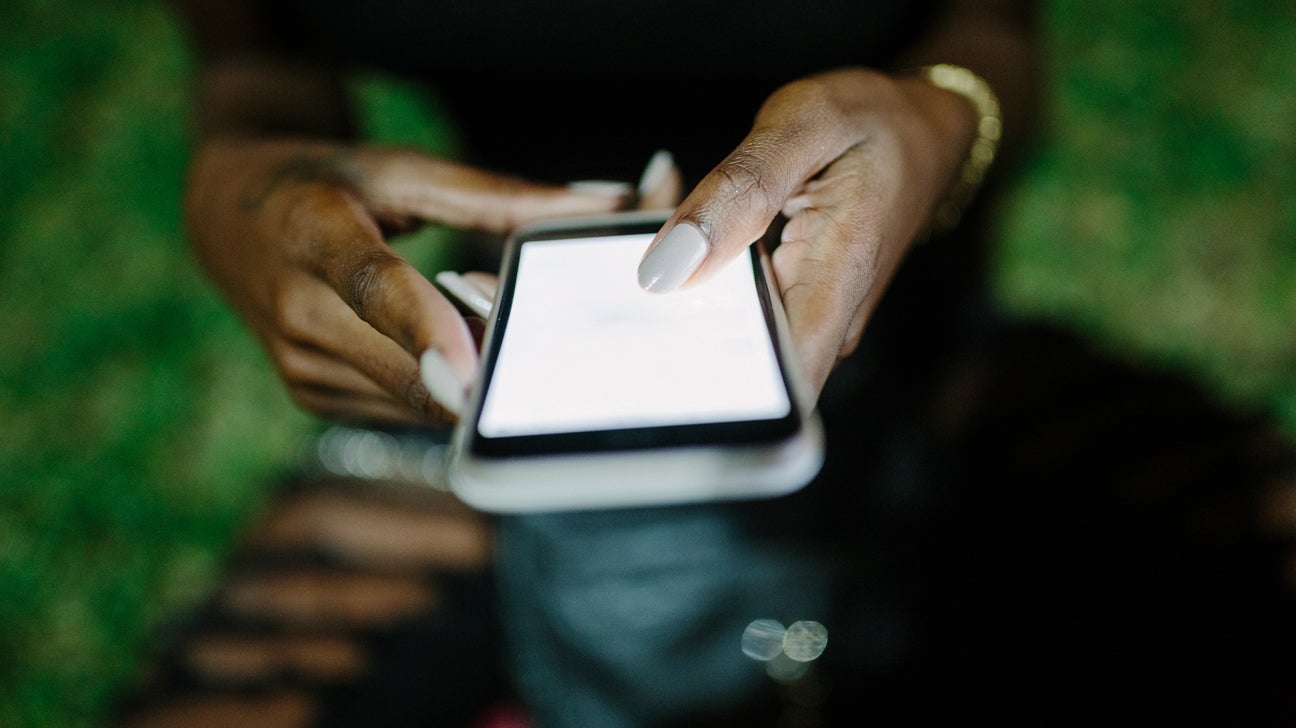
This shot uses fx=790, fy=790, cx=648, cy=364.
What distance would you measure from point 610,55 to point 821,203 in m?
0.39

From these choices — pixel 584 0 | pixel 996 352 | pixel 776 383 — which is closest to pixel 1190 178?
pixel 996 352

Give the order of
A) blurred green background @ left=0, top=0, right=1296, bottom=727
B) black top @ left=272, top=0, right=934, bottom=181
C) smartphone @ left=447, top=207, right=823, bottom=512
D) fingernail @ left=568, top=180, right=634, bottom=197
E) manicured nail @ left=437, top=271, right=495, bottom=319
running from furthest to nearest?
blurred green background @ left=0, top=0, right=1296, bottom=727 → black top @ left=272, top=0, right=934, bottom=181 → fingernail @ left=568, top=180, right=634, bottom=197 → manicured nail @ left=437, top=271, right=495, bottom=319 → smartphone @ left=447, top=207, right=823, bottom=512

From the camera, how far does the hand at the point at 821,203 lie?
0.51 m

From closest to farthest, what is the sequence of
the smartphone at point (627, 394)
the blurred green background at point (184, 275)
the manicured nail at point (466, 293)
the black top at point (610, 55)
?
1. the smartphone at point (627, 394)
2. the manicured nail at point (466, 293)
3. the black top at point (610, 55)
4. the blurred green background at point (184, 275)

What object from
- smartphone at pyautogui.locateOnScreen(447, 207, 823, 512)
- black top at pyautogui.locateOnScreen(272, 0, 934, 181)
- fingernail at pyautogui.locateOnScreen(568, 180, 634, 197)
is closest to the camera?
smartphone at pyautogui.locateOnScreen(447, 207, 823, 512)

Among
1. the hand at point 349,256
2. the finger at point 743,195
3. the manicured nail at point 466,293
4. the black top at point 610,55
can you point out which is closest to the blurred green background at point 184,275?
the black top at point 610,55

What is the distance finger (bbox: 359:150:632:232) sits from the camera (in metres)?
0.68

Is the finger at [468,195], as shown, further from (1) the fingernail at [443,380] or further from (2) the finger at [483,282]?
(1) the fingernail at [443,380]

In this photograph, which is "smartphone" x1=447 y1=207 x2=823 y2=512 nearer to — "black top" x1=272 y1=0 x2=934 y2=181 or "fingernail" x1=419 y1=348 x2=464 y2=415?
"fingernail" x1=419 y1=348 x2=464 y2=415

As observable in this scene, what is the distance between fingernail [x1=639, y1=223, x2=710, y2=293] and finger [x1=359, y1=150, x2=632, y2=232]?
189 mm

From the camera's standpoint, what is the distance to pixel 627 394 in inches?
19.3

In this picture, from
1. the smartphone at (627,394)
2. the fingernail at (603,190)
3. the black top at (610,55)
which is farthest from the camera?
the black top at (610,55)

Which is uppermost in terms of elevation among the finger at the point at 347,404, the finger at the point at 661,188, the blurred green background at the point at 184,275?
the finger at the point at 661,188

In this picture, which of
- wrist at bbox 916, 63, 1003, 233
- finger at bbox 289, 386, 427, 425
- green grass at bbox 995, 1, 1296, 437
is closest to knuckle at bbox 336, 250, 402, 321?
finger at bbox 289, 386, 427, 425
